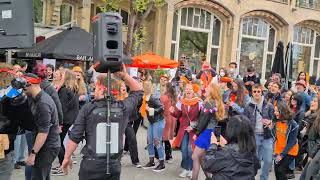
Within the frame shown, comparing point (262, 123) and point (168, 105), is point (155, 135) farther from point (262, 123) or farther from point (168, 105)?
point (262, 123)

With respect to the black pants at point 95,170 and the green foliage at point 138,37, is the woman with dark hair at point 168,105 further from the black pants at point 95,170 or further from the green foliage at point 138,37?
the green foliage at point 138,37

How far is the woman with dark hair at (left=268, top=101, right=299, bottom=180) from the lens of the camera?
7.03m

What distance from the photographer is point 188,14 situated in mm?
22984

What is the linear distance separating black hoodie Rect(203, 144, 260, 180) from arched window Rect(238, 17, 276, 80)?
2093 centimetres

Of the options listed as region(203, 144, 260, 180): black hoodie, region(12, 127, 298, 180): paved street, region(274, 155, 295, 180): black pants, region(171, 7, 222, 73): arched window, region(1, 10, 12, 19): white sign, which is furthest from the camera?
region(171, 7, 222, 73): arched window

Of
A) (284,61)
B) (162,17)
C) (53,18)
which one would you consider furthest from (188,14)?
(284,61)

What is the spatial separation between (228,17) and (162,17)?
4109 mm

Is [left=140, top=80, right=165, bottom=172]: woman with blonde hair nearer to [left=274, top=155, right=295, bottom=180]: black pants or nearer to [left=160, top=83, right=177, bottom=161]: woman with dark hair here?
[left=160, top=83, right=177, bottom=161]: woman with dark hair

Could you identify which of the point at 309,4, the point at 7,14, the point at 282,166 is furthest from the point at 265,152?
the point at 309,4

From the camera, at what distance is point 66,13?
19766 millimetres

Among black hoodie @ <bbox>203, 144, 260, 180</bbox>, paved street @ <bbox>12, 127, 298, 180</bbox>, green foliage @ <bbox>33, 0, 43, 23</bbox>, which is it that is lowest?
paved street @ <bbox>12, 127, 298, 180</bbox>

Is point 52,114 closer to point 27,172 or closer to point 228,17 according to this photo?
point 27,172

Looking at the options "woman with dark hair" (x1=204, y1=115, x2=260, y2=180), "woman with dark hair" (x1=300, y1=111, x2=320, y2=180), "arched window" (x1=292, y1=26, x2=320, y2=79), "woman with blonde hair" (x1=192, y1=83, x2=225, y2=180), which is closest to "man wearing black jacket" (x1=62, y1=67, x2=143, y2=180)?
"woman with dark hair" (x1=204, y1=115, x2=260, y2=180)

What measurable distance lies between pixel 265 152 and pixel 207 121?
3.48 feet
